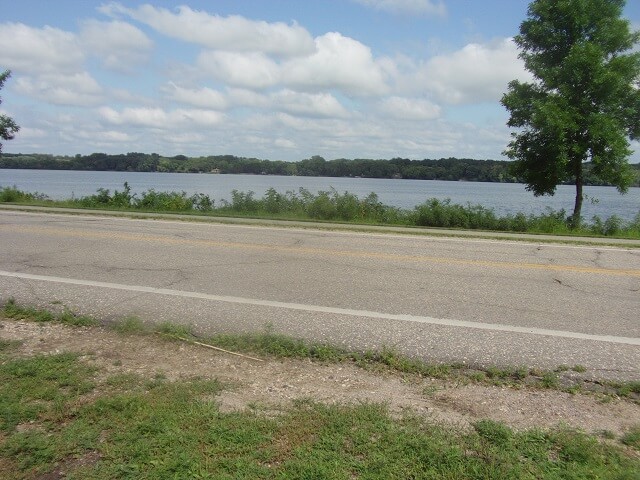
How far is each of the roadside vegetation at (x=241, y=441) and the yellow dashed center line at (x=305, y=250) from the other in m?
5.83

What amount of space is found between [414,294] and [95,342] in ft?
12.9

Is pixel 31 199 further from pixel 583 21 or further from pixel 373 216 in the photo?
pixel 583 21

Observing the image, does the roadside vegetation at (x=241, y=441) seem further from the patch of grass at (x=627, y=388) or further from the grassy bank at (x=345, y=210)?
the grassy bank at (x=345, y=210)

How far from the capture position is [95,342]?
5488 mm

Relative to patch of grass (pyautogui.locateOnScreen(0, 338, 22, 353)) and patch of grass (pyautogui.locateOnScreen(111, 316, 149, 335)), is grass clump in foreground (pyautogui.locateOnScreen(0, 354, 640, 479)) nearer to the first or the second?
patch of grass (pyautogui.locateOnScreen(0, 338, 22, 353))

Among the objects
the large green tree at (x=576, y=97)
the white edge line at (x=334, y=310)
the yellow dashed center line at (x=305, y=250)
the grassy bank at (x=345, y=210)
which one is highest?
the large green tree at (x=576, y=97)

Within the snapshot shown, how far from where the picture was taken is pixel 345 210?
20312 mm

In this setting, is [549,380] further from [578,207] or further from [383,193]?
[383,193]

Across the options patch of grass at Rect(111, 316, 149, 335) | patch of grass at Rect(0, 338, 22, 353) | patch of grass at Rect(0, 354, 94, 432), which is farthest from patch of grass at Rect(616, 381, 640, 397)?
patch of grass at Rect(0, 338, 22, 353)

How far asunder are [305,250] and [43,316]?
533 cm

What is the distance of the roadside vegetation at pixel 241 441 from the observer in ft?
10.8

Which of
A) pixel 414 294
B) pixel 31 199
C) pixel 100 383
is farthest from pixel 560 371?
pixel 31 199

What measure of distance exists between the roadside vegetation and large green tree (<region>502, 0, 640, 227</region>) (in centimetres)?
1619

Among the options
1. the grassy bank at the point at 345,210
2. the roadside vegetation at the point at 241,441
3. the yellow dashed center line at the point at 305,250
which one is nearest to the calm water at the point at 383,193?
the grassy bank at the point at 345,210
